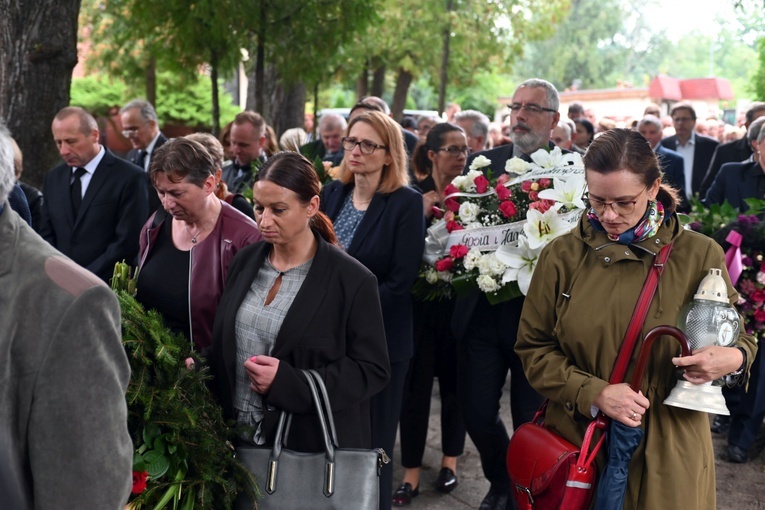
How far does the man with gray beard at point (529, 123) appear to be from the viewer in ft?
18.2

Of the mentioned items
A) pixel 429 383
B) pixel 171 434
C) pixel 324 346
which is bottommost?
pixel 429 383

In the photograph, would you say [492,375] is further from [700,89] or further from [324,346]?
[700,89]

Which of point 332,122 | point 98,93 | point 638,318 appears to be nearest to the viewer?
point 638,318

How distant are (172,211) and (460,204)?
65.0 inches

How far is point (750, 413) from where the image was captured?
6.62m

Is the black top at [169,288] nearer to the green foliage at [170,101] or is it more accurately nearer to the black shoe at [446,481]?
the black shoe at [446,481]

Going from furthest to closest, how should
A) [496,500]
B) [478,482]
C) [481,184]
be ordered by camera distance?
[478,482], [496,500], [481,184]

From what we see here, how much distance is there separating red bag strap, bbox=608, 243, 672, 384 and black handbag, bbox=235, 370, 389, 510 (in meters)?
0.91

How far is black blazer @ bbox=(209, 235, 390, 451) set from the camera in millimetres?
3656

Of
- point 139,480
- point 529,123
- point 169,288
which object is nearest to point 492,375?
point 529,123

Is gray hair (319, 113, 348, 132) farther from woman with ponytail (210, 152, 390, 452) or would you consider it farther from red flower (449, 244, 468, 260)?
woman with ponytail (210, 152, 390, 452)

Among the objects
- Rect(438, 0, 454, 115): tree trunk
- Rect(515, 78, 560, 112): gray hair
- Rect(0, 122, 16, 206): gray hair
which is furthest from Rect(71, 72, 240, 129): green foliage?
Rect(0, 122, 16, 206): gray hair

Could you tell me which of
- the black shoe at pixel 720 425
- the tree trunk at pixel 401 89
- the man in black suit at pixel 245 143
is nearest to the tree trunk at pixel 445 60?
the tree trunk at pixel 401 89

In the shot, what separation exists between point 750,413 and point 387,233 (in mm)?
3303
